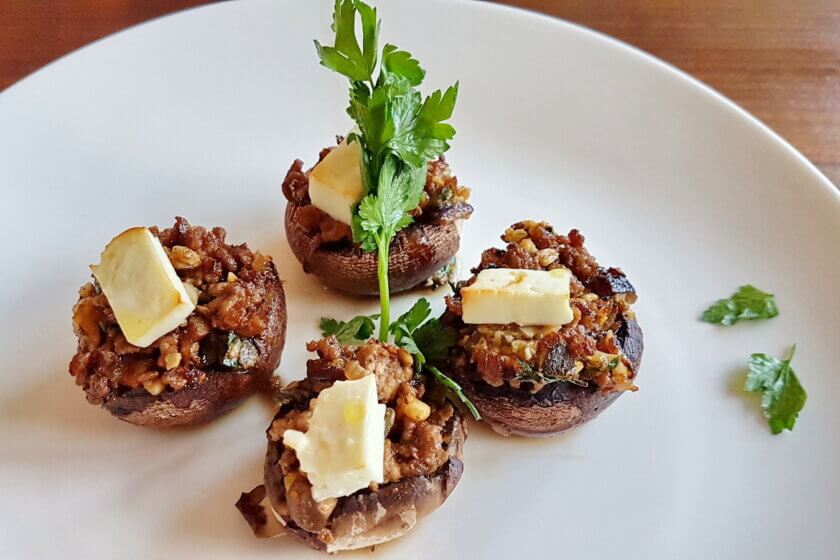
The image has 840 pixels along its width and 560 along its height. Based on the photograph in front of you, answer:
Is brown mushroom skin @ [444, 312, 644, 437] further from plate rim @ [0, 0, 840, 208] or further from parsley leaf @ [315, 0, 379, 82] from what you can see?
plate rim @ [0, 0, 840, 208]

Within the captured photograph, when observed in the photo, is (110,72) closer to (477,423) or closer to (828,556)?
(477,423)

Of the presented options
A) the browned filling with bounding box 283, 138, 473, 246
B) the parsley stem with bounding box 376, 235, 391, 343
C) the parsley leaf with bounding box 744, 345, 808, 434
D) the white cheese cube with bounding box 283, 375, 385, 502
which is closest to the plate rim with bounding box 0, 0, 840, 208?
the parsley leaf with bounding box 744, 345, 808, 434

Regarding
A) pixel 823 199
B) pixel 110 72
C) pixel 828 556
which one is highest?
pixel 110 72

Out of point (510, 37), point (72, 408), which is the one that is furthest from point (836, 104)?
point (72, 408)

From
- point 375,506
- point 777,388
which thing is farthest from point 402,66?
Result: point 777,388

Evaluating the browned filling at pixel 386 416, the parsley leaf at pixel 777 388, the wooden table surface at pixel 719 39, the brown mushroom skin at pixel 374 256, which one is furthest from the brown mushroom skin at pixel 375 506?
the wooden table surface at pixel 719 39
